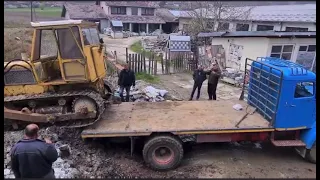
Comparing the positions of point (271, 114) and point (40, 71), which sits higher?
point (40, 71)

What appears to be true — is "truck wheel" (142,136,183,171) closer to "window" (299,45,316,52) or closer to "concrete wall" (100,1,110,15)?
"window" (299,45,316,52)

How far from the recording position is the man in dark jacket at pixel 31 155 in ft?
13.5

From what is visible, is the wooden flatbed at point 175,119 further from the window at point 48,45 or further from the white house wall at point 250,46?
the white house wall at point 250,46

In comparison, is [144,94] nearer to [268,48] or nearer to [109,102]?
[109,102]

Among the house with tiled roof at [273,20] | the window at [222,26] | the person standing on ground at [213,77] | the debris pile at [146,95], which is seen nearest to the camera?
the person standing on ground at [213,77]

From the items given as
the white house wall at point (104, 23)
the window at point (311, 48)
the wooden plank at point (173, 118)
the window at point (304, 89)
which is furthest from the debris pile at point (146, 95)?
the white house wall at point (104, 23)

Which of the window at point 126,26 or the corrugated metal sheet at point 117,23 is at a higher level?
the corrugated metal sheet at point 117,23

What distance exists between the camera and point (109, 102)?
309 inches

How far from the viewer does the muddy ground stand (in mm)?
5996

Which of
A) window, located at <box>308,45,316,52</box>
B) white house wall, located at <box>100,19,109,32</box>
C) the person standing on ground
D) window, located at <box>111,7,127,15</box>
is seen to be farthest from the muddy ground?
window, located at <box>111,7,127,15</box>

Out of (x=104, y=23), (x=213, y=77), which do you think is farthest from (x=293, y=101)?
(x=104, y=23)

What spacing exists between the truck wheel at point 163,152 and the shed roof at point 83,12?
1590 inches

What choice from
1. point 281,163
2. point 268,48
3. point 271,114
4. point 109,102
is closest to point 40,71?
point 109,102

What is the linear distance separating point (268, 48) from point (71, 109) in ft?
39.7
